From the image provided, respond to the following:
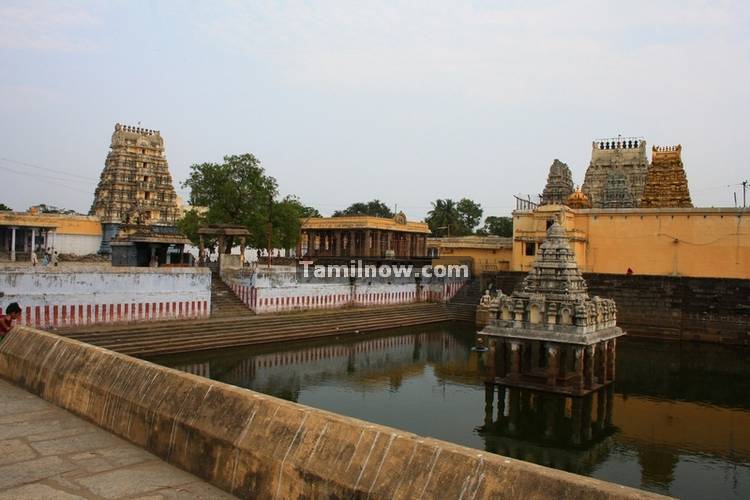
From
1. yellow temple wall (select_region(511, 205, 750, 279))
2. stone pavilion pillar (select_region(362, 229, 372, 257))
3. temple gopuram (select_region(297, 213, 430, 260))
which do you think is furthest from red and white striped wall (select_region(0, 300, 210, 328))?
stone pavilion pillar (select_region(362, 229, 372, 257))

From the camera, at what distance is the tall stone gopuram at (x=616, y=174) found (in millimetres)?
44750

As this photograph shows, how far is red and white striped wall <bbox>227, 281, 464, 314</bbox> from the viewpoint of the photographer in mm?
27141

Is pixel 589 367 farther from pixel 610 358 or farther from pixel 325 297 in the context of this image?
pixel 325 297

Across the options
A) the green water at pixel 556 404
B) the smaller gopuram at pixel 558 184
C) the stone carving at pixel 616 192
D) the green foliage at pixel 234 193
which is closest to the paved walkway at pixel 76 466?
the green water at pixel 556 404

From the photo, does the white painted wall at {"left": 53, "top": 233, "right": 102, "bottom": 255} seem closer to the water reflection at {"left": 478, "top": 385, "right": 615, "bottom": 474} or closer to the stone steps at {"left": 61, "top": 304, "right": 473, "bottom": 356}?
the stone steps at {"left": 61, "top": 304, "right": 473, "bottom": 356}

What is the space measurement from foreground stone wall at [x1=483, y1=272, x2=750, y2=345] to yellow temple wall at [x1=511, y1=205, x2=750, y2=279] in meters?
4.17

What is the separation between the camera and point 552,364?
1662cm

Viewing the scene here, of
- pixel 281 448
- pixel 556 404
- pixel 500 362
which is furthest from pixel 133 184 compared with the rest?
pixel 281 448

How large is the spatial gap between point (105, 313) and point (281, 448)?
61.9 feet

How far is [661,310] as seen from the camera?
95.0ft

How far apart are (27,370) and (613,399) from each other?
580 inches

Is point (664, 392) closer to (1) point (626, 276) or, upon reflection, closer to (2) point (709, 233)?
(1) point (626, 276)

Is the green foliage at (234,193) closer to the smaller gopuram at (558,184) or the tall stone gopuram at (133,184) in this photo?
the tall stone gopuram at (133,184)

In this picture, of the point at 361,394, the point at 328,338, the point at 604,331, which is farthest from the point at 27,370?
the point at 328,338
